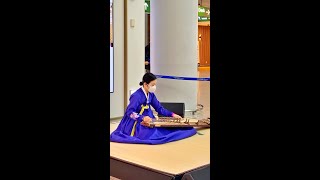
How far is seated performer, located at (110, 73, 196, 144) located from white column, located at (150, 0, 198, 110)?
204cm

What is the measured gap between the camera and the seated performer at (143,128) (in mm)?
4805

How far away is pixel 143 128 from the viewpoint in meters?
4.88

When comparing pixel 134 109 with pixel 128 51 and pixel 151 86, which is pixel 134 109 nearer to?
pixel 151 86

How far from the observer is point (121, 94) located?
7551 millimetres

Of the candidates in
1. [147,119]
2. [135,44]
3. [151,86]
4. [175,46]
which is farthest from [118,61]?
[147,119]

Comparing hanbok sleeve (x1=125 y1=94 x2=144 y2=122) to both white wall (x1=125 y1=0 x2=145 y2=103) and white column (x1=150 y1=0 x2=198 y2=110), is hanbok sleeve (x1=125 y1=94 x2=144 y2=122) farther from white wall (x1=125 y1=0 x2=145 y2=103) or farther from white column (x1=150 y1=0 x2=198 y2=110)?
white wall (x1=125 y1=0 x2=145 y2=103)

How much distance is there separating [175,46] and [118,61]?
1.14m

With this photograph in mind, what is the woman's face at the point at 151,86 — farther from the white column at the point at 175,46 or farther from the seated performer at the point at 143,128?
the white column at the point at 175,46

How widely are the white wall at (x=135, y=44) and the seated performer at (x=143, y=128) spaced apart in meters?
2.49

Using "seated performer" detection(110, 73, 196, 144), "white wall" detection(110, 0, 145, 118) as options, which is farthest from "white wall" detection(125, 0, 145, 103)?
"seated performer" detection(110, 73, 196, 144)
